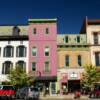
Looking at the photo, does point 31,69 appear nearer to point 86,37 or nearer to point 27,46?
point 27,46

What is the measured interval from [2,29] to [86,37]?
16351mm

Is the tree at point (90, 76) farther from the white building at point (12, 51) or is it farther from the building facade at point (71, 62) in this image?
the white building at point (12, 51)

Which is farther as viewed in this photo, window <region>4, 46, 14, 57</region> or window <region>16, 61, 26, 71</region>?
window <region>4, 46, 14, 57</region>

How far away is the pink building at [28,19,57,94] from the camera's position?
4916 centimetres

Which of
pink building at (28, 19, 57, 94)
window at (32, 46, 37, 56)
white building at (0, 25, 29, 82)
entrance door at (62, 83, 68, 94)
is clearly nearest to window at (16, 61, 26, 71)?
white building at (0, 25, 29, 82)

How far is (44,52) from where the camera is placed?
5019 cm

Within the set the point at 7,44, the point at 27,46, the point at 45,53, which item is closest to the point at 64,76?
the point at 45,53

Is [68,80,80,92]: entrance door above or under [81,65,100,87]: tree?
under

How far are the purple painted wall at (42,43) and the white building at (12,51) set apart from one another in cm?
115

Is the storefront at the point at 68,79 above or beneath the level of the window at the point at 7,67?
beneath

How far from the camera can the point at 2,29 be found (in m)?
52.8

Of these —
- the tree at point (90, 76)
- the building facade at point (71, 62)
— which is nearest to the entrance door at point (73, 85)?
the building facade at point (71, 62)

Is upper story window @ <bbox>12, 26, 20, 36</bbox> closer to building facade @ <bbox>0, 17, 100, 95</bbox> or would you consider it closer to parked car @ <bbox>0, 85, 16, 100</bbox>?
building facade @ <bbox>0, 17, 100, 95</bbox>

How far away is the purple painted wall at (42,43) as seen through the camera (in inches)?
1955
